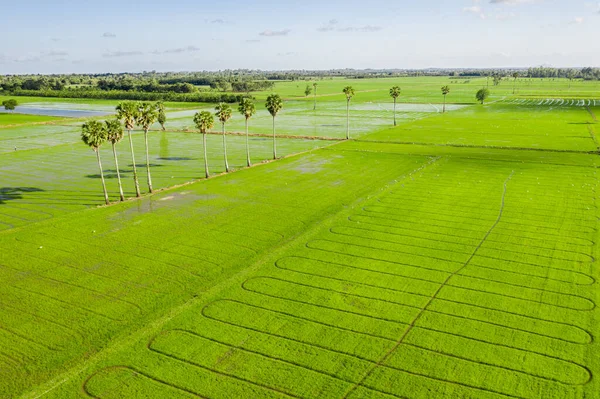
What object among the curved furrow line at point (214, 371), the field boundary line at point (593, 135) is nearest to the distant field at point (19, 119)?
the curved furrow line at point (214, 371)

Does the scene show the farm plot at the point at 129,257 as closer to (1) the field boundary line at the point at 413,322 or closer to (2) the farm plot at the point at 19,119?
(1) the field boundary line at the point at 413,322

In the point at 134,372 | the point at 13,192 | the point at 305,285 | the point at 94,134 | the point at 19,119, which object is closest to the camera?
the point at 134,372

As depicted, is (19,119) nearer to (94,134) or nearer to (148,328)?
(94,134)

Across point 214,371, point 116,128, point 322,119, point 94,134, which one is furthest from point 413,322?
point 322,119

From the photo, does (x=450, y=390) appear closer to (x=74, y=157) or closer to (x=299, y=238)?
(x=299, y=238)

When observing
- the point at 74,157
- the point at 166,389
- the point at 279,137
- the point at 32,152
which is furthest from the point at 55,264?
the point at 279,137

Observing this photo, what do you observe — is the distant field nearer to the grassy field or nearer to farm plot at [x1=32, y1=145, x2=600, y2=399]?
the grassy field
